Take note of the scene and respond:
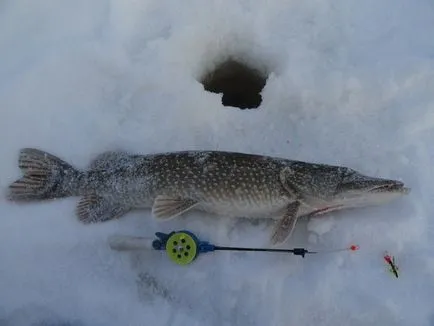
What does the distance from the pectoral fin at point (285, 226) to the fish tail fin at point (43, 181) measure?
117 centimetres

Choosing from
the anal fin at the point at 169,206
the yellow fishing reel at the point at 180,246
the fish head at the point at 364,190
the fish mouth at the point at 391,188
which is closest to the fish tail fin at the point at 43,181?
the anal fin at the point at 169,206

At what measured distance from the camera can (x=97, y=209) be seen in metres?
3.21

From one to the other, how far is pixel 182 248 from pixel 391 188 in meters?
1.12

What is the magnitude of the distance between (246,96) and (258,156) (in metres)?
0.88

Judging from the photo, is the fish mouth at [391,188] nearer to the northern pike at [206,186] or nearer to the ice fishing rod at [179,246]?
the northern pike at [206,186]

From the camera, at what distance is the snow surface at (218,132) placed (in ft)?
9.46

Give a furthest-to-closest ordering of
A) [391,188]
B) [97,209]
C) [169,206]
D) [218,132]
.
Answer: [218,132] < [97,209] < [169,206] < [391,188]

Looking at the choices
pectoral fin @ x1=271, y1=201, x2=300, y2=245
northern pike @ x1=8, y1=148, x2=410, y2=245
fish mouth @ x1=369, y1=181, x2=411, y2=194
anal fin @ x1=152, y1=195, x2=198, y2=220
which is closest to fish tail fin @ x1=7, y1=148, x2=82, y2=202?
northern pike @ x1=8, y1=148, x2=410, y2=245

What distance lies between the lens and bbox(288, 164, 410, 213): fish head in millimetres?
2932

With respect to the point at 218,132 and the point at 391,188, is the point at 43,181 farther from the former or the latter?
the point at 391,188

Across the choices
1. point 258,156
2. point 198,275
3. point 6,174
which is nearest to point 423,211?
point 258,156

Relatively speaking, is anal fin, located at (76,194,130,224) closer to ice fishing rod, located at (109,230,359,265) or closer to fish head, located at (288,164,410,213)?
ice fishing rod, located at (109,230,359,265)

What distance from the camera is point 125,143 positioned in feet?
11.3

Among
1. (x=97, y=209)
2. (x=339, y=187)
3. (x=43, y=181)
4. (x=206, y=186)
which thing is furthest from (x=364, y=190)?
(x=43, y=181)
